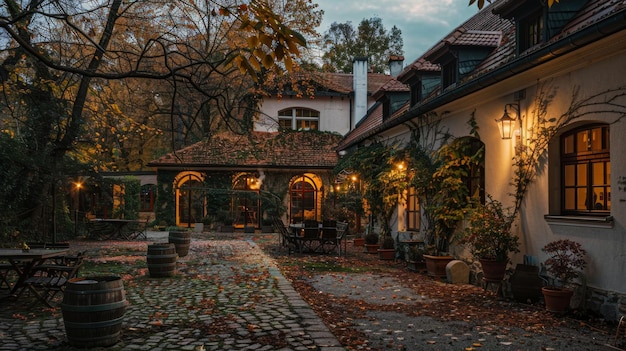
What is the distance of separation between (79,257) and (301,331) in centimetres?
368

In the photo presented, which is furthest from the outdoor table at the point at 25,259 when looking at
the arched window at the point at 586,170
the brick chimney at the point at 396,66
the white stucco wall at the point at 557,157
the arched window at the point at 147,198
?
the arched window at the point at 147,198

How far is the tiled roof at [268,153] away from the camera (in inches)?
919

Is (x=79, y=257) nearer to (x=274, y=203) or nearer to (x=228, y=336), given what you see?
(x=228, y=336)

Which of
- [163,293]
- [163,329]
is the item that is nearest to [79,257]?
[163,293]

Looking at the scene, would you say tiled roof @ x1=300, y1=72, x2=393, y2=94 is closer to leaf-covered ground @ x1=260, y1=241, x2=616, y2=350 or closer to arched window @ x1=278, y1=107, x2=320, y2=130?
arched window @ x1=278, y1=107, x2=320, y2=130

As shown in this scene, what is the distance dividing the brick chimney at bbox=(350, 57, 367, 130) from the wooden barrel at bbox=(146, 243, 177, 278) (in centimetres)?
1713

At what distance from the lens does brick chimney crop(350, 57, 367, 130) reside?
2528 cm

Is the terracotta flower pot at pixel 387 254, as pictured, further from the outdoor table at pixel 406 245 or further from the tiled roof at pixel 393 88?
the tiled roof at pixel 393 88

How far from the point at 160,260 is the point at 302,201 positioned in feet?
50.6

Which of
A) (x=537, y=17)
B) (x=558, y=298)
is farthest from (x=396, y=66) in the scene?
(x=558, y=298)

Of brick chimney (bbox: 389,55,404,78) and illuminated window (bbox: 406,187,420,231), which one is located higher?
brick chimney (bbox: 389,55,404,78)

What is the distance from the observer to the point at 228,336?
552 cm

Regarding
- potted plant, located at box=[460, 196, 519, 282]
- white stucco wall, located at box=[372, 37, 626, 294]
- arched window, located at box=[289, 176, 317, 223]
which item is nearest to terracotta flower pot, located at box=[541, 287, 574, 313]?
white stucco wall, located at box=[372, 37, 626, 294]

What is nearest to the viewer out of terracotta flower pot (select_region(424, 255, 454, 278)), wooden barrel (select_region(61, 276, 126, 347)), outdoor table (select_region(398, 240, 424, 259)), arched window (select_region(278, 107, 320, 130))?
wooden barrel (select_region(61, 276, 126, 347))
